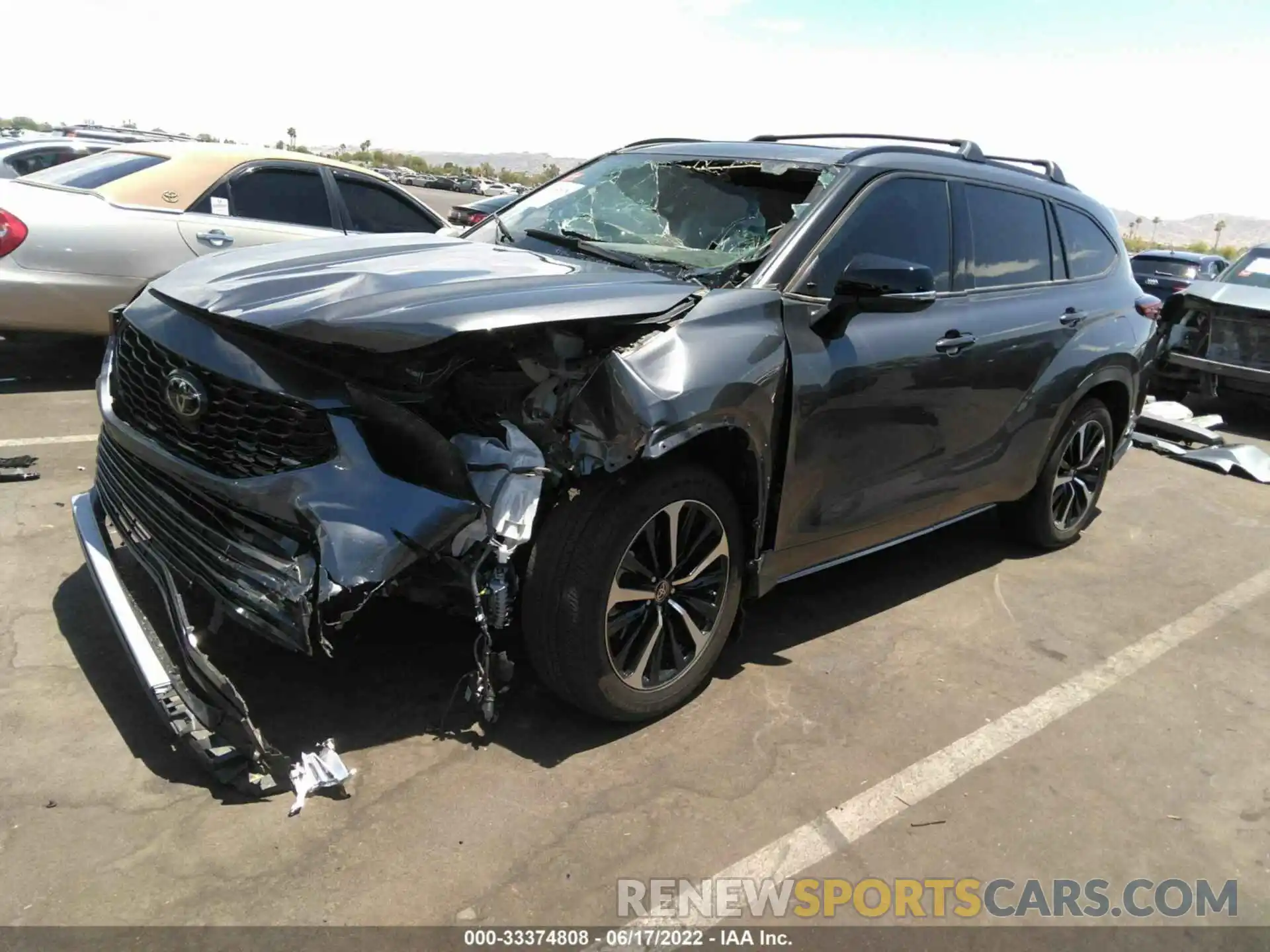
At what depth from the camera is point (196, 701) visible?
2.64 m

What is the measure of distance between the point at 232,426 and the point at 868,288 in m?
2.14

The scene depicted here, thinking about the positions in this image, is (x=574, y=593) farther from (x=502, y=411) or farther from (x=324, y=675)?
(x=324, y=675)

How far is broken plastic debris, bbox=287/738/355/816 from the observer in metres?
2.71

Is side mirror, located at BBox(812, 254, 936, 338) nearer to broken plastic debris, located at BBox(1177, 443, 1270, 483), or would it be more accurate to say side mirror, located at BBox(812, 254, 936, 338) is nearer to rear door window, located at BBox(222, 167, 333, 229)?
rear door window, located at BBox(222, 167, 333, 229)

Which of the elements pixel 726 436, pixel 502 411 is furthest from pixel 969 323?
pixel 502 411

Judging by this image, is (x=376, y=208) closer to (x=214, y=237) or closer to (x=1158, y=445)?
(x=214, y=237)

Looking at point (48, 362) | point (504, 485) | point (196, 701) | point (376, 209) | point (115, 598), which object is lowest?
point (48, 362)

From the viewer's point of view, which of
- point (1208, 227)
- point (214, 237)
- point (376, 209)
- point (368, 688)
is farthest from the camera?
point (1208, 227)

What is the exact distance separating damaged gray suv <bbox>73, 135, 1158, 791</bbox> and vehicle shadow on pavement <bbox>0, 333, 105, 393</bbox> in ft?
13.1

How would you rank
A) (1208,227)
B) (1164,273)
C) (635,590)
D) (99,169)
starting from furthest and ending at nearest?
(1208,227) → (1164,273) → (99,169) → (635,590)

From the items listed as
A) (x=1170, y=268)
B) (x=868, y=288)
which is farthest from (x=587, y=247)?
(x=1170, y=268)

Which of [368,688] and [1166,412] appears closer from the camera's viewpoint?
[368,688]

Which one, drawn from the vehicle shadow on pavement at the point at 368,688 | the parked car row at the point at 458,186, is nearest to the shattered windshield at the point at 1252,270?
the vehicle shadow on pavement at the point at 368,688

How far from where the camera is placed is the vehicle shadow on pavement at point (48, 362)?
675 cm
